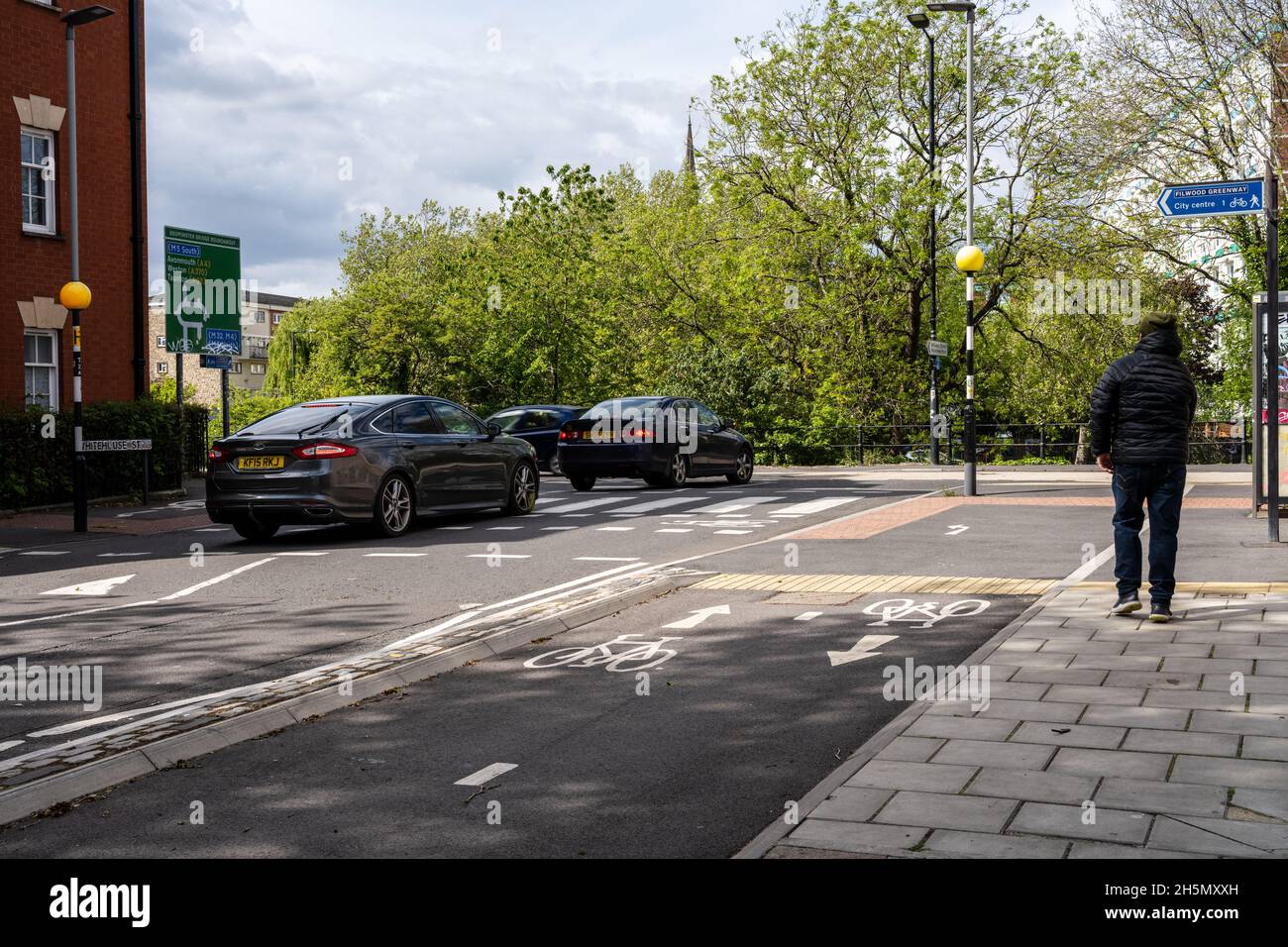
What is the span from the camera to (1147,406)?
803 centimetres

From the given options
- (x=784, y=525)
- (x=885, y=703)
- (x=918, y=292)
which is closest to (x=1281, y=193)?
(x=918, y=292)

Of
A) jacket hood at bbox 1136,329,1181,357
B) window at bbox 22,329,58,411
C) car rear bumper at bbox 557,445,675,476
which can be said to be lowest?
car rear bumper at bbox 557,445,675,476

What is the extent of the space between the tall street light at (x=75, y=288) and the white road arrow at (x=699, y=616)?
378 inches

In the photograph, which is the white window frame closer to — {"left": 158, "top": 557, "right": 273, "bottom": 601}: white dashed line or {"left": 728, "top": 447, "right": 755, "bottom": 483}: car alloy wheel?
{"left": 158, "top": 557, "right": 273, "bottom": 601}: white dashed line

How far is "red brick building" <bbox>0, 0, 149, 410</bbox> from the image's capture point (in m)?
20.5

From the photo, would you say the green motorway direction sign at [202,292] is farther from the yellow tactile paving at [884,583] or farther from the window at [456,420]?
the yellow tactile paving at [884,583]

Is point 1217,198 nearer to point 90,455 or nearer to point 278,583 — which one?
point 278,583

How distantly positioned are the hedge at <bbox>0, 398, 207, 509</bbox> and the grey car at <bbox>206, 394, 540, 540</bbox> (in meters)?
4.87

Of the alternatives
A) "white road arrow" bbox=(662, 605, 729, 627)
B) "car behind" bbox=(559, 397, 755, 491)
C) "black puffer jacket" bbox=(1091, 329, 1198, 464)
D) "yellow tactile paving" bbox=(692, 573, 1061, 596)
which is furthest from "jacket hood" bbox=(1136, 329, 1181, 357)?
"car behind" bbox=(559, 397, 755, 491)

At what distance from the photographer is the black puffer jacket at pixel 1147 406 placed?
801cm

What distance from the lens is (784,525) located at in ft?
50.4

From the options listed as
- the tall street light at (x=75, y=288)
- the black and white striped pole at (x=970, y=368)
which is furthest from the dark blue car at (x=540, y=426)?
the black and white striped pole at (x=970, y=368)

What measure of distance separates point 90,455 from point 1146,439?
15.7 metres
